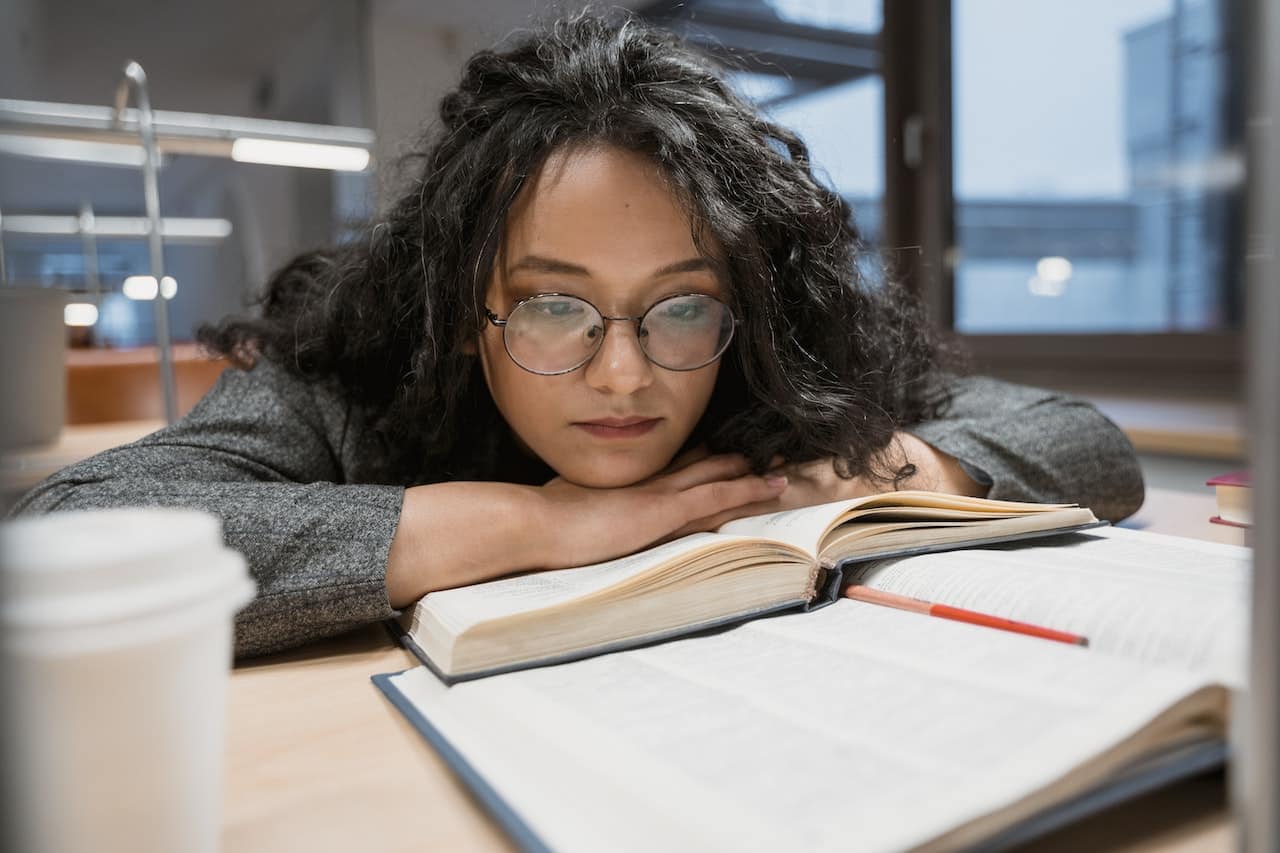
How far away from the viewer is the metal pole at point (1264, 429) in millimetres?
270

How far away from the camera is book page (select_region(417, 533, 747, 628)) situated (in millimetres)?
593

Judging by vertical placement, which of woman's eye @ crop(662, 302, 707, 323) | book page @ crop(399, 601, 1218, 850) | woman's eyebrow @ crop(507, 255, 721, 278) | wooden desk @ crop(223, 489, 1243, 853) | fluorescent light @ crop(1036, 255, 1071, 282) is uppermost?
fluorescent light @ crop(1036, 255, 1071, 282)

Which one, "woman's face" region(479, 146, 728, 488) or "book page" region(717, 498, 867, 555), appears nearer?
"book page" region(717, 498, 867, 555)

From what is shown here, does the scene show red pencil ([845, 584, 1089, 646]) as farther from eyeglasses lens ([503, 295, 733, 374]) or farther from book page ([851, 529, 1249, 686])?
eyeglasses lens ([503, 295, 733, 374])

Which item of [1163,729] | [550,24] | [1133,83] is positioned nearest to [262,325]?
[550,24]

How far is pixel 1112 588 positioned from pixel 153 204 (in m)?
1.70

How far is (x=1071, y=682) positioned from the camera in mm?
471

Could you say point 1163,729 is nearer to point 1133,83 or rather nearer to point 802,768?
point 802,768

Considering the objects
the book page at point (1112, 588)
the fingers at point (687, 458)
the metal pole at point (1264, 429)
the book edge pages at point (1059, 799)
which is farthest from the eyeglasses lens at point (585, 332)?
the metal pole at point (1264, 429)

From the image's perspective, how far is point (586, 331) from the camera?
0.87 m

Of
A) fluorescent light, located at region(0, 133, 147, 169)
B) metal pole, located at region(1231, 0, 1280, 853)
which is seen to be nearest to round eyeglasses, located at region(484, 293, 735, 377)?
metal pole, located at region(1231, 0, 1280, 853)

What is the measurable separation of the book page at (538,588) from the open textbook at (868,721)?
4 centimetres

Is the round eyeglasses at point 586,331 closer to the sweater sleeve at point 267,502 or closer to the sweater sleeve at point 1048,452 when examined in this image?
the sweater sleeve at point 267,502

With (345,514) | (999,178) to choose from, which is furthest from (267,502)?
(999,178)
